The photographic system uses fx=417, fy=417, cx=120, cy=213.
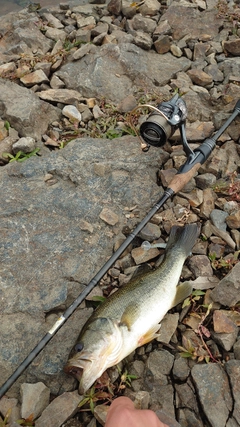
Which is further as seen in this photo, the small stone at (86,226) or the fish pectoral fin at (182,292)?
the small stone at (86,226)

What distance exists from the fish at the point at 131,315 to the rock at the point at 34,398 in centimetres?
31

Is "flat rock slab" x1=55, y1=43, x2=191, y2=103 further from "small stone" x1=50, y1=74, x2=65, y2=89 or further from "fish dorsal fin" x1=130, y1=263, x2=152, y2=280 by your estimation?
"fish dorsal fin" x1=130, y1=263, x2=152, y2=280

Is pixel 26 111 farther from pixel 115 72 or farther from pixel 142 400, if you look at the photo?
pixel 142 400

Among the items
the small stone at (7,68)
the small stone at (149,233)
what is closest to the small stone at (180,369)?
the small stone at (149,233)

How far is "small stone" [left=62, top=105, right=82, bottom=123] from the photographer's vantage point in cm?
674

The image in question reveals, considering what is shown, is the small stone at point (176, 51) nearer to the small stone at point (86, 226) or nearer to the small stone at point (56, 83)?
the small stone at point (56, 83)

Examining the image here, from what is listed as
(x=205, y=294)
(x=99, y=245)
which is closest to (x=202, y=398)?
(x=205, y=294)

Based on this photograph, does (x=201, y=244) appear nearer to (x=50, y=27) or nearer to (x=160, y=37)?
(x=160, y=37)

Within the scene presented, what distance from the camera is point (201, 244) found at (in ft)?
16.6

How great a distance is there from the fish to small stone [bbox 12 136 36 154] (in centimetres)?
260

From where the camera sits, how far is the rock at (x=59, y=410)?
3.69 meters

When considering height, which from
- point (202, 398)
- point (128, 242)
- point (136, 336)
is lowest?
point (202, 398)

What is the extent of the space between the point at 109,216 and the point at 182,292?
133cm

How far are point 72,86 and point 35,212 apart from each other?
10.3ft
